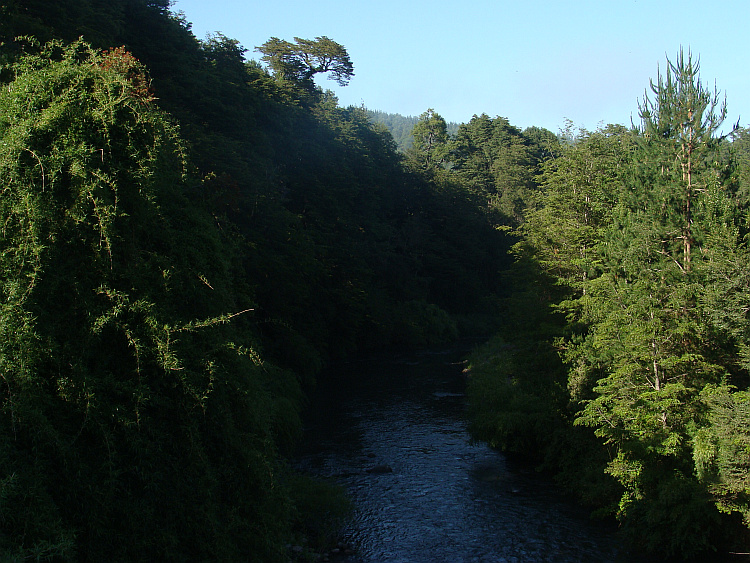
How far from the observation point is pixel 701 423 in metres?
14.8

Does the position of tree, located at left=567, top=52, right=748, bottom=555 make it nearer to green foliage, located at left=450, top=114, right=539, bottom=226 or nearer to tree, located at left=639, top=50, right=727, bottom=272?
tree, located at left=639, top=50, right=727, bottom=272

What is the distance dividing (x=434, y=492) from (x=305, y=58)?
197 feet

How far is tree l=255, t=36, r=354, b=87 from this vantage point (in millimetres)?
65812

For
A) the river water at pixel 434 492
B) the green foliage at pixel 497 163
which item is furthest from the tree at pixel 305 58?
the river water at pixel 434 492

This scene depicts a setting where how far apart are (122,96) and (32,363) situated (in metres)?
4.41

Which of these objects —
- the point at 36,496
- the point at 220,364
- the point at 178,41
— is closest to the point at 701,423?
the point at 220,364

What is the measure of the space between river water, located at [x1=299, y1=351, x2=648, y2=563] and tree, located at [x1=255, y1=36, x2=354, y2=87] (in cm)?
4729

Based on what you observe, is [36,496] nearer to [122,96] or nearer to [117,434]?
[117,434]

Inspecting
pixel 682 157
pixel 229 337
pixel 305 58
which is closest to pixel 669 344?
pixel 682 157

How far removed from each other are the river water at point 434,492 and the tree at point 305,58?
155 feet

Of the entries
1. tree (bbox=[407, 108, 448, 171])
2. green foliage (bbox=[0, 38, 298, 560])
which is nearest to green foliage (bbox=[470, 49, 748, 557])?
green foliage (bbox=[0, 38, 298, 560])

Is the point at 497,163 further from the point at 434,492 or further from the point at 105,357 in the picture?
the point at 105,357

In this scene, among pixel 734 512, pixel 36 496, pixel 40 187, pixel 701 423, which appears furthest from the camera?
pixel 701 423

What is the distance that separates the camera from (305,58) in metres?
68.3
